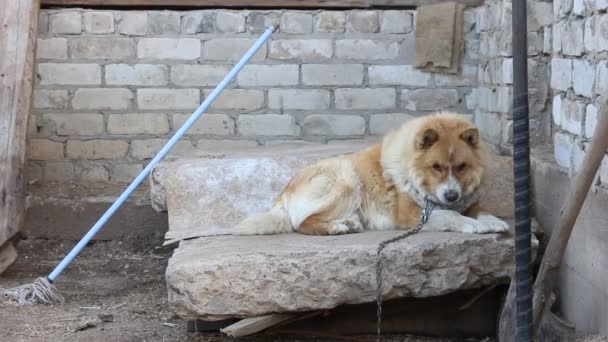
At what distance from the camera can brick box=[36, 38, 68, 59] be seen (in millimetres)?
7906

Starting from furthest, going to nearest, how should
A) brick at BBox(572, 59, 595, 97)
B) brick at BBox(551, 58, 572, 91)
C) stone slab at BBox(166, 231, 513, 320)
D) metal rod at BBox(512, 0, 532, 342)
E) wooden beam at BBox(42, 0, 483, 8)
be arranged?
wooden beam at BBox(42, 0, 483, 8) → brick at BBox(551, 58, 572, 91) → brick at BBox(572, 59, 595, 97) → stone slab at BBox(166, 231, 513, 320) → metal rod at BBox(512, 0, 532, 342)

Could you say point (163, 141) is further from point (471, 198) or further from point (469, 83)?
point (471, 198)

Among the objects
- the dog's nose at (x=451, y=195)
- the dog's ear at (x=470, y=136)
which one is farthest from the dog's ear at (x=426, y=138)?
the dog's nose at (x=451, y=195)

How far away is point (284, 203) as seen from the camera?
5586 millimetres

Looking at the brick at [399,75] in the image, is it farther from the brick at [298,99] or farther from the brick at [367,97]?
the brick at [298,99]

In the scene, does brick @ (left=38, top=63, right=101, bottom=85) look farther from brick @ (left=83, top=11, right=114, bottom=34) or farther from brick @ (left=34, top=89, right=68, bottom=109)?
brick @ (left=83, top=11, right=114, bottom=34)

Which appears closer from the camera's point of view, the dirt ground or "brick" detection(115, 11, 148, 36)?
the dirt ground

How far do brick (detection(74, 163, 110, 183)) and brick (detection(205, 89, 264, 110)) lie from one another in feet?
3.86

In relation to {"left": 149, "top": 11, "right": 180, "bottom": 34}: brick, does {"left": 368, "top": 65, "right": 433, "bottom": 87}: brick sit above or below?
below

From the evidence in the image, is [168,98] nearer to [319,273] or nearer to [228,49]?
[228,49]

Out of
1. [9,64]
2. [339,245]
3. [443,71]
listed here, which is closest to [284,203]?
[339,245]

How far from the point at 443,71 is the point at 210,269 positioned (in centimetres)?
385

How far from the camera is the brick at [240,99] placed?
313 inches

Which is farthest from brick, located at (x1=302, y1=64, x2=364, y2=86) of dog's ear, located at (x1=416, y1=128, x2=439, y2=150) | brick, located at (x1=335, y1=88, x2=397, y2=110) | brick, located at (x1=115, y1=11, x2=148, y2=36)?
dog's ear, located at (x1=416, y1=128, x2=439, y2=150)
